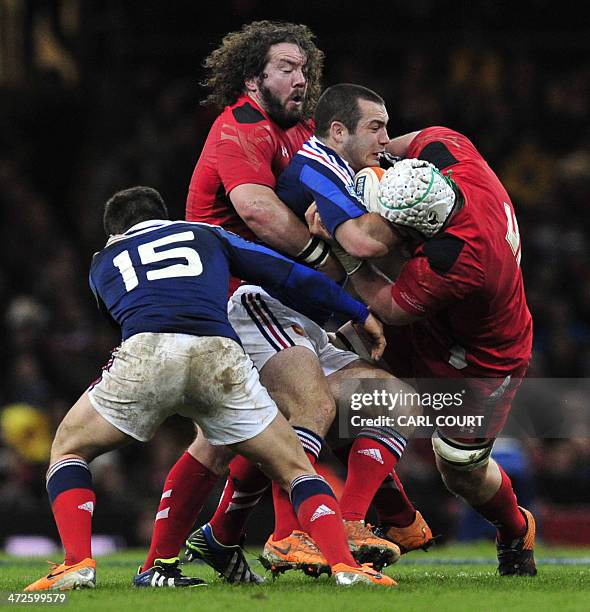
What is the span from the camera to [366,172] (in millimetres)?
6098

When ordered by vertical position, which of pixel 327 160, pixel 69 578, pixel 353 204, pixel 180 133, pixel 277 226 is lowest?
pixel 180 133

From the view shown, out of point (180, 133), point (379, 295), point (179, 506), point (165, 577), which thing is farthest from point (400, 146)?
point (180, 133)

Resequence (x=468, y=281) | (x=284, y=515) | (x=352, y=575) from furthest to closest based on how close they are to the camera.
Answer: (x=468, y=281)
(x=284, y=515)
(x=352, y=575)

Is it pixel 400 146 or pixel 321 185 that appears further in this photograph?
pixel 400 146

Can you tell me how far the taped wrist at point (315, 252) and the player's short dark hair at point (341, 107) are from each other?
58 cm

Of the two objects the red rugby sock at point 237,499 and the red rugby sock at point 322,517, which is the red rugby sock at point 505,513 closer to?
the red rugby sock at point 237,499

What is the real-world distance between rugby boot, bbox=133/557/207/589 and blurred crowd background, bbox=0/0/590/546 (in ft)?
20.2

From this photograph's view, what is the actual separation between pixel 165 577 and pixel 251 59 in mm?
2587

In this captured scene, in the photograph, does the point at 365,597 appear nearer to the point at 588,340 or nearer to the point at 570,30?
the point at 588,340

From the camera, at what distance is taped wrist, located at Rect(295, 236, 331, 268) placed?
618cm

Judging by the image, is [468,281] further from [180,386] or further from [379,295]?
[180,386]

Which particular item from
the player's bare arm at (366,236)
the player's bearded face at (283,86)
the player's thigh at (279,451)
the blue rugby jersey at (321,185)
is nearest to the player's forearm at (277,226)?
the blue rugby jersey at (321,185)

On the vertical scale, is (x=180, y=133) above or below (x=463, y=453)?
below

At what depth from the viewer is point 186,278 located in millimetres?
5770
